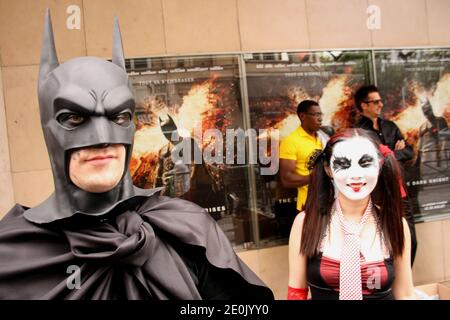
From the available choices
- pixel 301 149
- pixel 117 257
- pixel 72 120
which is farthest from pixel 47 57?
pixel 301 149

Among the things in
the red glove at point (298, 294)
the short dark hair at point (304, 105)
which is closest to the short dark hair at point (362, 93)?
the short dark hair at point (304, 105)

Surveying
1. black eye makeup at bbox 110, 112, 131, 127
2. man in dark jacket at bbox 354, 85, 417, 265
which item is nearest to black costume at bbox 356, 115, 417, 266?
man in dark jacket at bbox 354, 85, 417, 265

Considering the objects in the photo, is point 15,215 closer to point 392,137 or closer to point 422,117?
point 392,137

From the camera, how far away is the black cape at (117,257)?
0.72 m

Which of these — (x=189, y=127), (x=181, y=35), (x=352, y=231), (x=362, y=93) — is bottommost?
(x=352, y=231)

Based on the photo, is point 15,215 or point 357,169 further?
point 357,169

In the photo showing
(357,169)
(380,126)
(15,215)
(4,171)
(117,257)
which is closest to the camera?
(117,257)

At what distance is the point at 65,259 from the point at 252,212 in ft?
3.46

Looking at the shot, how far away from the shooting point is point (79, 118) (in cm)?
71

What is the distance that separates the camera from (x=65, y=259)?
2.37 feet

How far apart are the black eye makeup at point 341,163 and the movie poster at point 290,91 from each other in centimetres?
52

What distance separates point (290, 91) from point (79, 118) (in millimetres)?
1069

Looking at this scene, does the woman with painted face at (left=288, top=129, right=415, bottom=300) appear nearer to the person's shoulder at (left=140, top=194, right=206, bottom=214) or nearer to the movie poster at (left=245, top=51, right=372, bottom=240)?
the person's shoulder at (left=140, top=194, right=206, bottom=214)
